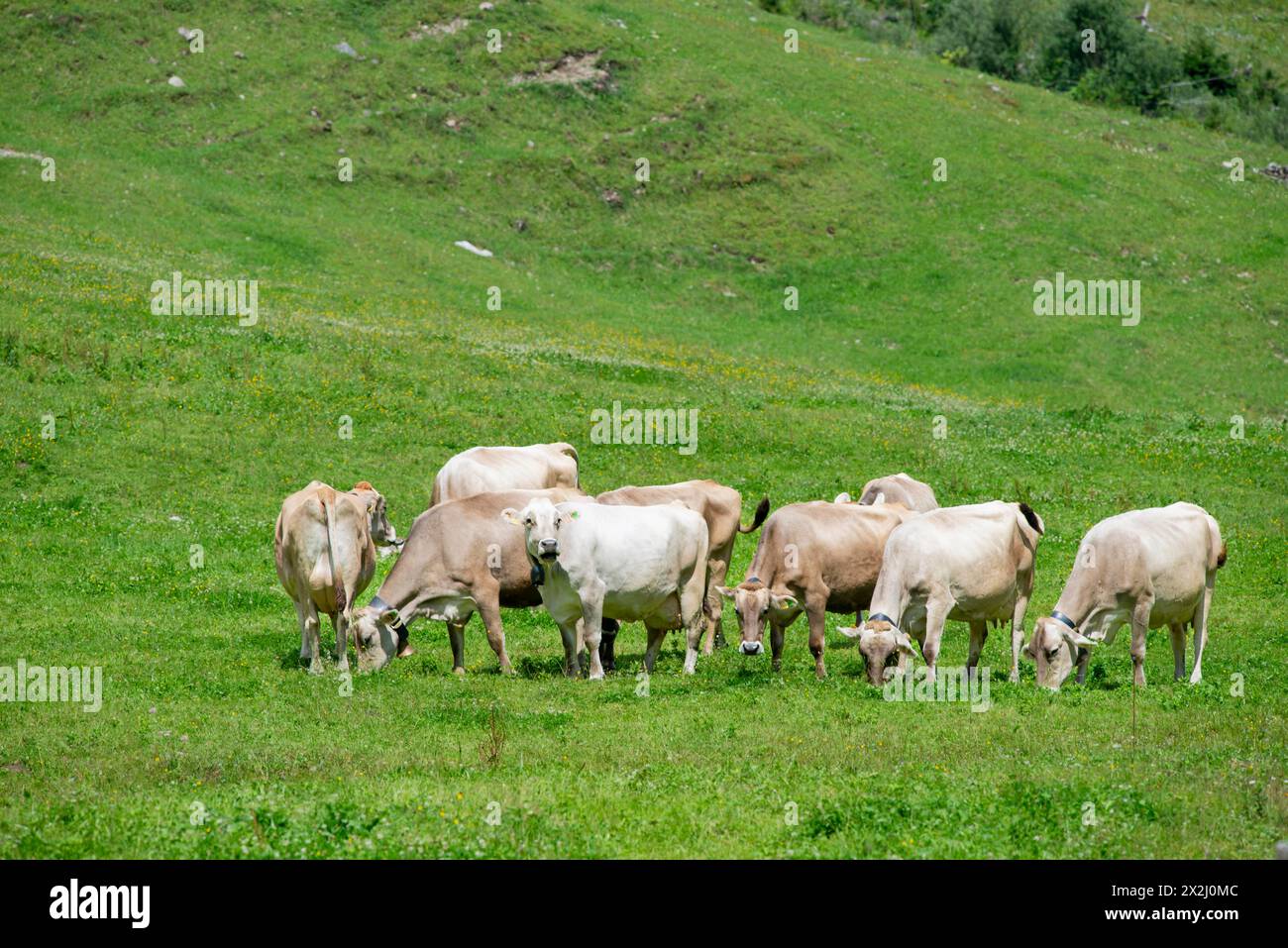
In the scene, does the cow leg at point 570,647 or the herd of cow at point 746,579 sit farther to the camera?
the cow leg at point 570,647

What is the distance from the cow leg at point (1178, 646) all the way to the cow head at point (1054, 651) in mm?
2033

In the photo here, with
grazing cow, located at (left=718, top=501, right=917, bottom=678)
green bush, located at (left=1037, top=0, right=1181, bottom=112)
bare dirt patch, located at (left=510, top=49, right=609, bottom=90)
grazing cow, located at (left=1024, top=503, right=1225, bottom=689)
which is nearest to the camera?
grazing cow, located at (left=1024, top=503, right=1225, bottom=689)

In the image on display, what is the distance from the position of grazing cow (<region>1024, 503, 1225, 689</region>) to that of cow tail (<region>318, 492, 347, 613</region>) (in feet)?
32.6

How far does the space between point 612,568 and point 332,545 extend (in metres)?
4.07

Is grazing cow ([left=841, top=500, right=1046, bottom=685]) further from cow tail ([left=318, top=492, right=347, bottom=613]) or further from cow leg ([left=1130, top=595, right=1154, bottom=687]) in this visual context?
cow tail ([left=318, top=492, right=347, bottom=613])

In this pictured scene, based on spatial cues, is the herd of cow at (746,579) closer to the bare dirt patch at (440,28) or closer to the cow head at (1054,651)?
the cow head at (1054,651)

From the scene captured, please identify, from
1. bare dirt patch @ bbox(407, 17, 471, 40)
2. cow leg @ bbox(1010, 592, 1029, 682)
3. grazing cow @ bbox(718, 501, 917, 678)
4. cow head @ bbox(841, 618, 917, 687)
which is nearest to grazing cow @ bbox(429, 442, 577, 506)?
grazing cow @ bbox(718, 501, 917, 678)

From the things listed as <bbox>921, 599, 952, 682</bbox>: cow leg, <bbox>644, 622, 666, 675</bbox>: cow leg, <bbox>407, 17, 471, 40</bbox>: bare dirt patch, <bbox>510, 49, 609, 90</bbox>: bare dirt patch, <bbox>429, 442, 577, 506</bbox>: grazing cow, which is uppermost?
<bbox>407, 17, 471, 40</bbox>: bare dirt patch

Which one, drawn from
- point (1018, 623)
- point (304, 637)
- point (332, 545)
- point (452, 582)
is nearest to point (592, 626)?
point (452, 582)

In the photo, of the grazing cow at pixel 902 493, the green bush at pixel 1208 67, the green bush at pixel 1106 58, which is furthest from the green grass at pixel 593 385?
the green bush at pixel 1208 67

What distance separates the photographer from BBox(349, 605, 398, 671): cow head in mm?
20469

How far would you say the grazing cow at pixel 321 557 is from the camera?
2047cm
